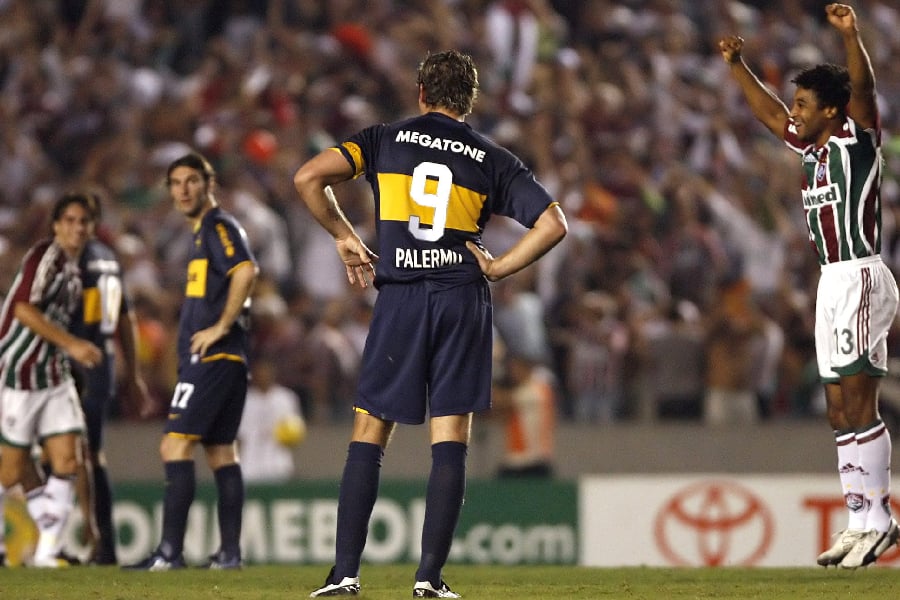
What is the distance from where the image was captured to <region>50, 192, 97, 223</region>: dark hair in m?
10.2

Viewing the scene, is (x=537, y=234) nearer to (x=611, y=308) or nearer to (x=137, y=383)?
(x=137, y=383)

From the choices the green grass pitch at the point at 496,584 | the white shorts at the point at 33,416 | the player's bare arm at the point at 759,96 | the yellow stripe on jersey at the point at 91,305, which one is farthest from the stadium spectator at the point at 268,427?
the player's bare arm at the point at 759,96

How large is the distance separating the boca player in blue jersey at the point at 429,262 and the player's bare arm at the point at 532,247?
0.05ft

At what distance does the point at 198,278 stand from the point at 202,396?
0.71 metres

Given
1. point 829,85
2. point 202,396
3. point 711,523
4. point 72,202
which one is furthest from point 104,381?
point 711,523

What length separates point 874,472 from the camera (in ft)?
26.1

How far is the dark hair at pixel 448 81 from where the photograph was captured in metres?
7.02

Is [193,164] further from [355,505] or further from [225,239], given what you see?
[355,505]

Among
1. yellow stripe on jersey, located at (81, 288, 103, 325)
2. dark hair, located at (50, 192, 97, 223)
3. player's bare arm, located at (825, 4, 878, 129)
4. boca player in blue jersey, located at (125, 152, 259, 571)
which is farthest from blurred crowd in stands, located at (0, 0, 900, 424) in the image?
player's bare arm, located at (825, 4, 878, 129)

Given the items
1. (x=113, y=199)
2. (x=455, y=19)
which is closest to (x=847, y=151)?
(x=113, y=199)

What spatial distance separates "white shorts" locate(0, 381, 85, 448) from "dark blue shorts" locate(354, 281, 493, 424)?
376 centimetres

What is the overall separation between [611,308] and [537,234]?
338 inches

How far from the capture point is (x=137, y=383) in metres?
10.7

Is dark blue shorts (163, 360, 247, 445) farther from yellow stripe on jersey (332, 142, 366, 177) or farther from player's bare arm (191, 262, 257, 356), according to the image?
yellow stripe on jersey (332, 142, 366, 177)
